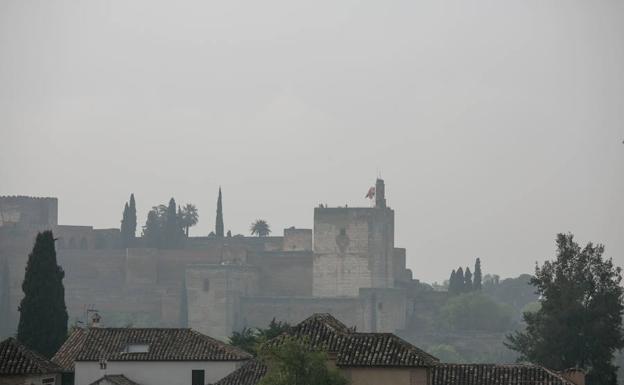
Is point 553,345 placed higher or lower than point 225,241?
lower

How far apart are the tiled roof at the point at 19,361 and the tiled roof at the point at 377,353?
735cm

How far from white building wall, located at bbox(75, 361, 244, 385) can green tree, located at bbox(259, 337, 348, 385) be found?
6386 millimetres

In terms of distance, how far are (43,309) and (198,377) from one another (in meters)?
16.1

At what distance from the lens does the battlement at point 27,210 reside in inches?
5162

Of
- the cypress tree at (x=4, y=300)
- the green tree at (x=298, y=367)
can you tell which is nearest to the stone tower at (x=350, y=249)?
the cypress tree at (x=4, y=300)

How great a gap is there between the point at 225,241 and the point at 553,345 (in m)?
75.2

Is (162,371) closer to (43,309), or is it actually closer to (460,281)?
(43,309)

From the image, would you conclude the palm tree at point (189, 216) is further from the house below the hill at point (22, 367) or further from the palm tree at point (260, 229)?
the house below the hill at point (22, 367)

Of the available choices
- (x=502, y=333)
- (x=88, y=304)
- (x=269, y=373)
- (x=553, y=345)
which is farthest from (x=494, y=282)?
(x=269, y=373)

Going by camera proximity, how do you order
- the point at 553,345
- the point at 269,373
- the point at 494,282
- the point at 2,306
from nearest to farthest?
the point at 269,373, the point at 553,345, the point at 2,306, the point at 494,282

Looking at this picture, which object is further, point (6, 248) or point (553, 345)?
point (6, 248)

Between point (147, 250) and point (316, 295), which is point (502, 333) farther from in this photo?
point (147, 250)

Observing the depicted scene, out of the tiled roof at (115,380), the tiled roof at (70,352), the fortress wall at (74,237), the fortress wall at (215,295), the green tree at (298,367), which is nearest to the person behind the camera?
the green tree at (298,367)

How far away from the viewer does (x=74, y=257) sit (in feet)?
417
